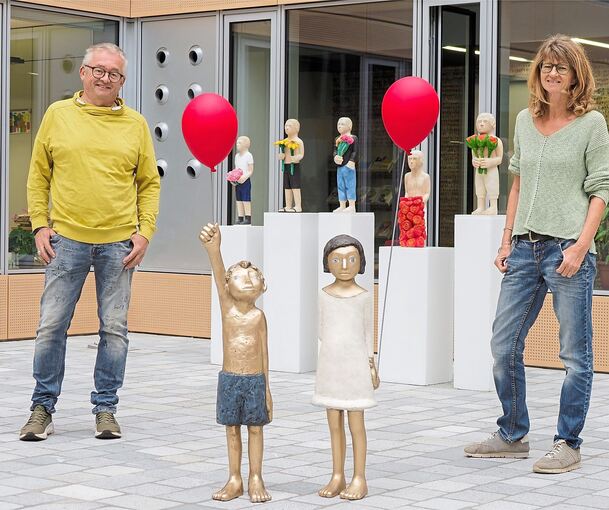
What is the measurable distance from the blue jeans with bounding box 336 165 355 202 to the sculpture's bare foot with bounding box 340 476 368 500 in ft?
16.3

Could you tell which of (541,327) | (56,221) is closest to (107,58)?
(56,221)

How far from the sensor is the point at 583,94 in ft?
18.3

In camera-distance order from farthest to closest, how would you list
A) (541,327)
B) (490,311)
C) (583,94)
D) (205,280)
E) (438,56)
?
(205,280), (438,56), (541,327), (490,311), (583,94)

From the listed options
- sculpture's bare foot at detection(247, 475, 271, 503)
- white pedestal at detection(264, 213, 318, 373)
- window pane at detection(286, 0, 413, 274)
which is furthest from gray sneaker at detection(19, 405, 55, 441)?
window pane at detection(286, 0, 413, 274)

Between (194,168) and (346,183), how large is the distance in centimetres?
276

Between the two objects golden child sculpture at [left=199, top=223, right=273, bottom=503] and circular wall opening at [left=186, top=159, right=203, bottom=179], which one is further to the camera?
circular wall opening at [left=186, top=159, right=203, bottom=179]

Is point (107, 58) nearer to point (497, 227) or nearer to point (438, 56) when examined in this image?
point (497, 227)

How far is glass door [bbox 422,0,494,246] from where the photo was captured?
10.4 m

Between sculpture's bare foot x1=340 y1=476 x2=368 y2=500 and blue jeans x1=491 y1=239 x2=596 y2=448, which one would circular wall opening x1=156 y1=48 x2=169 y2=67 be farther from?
sculpture's bare foot x1=340 y1=476 x2=368 y2=500

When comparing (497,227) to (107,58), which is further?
(497,227)

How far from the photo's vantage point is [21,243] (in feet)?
38.4

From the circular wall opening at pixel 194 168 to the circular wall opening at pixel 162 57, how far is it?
42.2 inches

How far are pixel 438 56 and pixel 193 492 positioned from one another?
20.9 ft

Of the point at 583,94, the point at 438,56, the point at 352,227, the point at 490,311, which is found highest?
the point at 438,56
